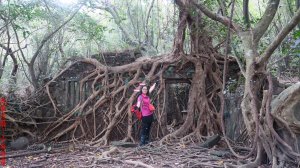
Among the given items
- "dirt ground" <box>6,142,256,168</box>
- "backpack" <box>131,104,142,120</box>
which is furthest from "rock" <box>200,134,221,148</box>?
"backpack" <box>131,104,142,120</box>

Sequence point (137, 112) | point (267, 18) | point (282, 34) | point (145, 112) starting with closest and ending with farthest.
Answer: point (282, 34) < point (267, 18) < point (145, 112) < point (137, 112)

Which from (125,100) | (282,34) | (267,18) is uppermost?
(267,18)

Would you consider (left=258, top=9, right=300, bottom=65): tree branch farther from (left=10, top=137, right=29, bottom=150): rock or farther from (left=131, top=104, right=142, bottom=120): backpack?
(left=10, top=137, right=29, bottom=150): rock

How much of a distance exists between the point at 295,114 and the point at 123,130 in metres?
4.46

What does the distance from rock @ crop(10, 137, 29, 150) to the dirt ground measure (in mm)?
710

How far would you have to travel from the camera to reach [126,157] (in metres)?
6.47

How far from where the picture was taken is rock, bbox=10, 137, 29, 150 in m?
8.05

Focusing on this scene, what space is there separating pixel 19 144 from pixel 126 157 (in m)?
3.26

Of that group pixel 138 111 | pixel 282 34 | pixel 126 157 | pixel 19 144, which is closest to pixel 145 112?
pixel 138 111

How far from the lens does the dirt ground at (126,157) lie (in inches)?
230

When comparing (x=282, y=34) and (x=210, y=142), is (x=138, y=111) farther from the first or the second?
(x=282, y=34)

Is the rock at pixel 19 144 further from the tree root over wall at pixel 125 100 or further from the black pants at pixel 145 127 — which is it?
the black pants at pixel 145 127

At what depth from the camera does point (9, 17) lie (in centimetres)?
852

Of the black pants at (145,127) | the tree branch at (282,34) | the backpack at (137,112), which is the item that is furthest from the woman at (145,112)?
the tree branch at (282,34)
